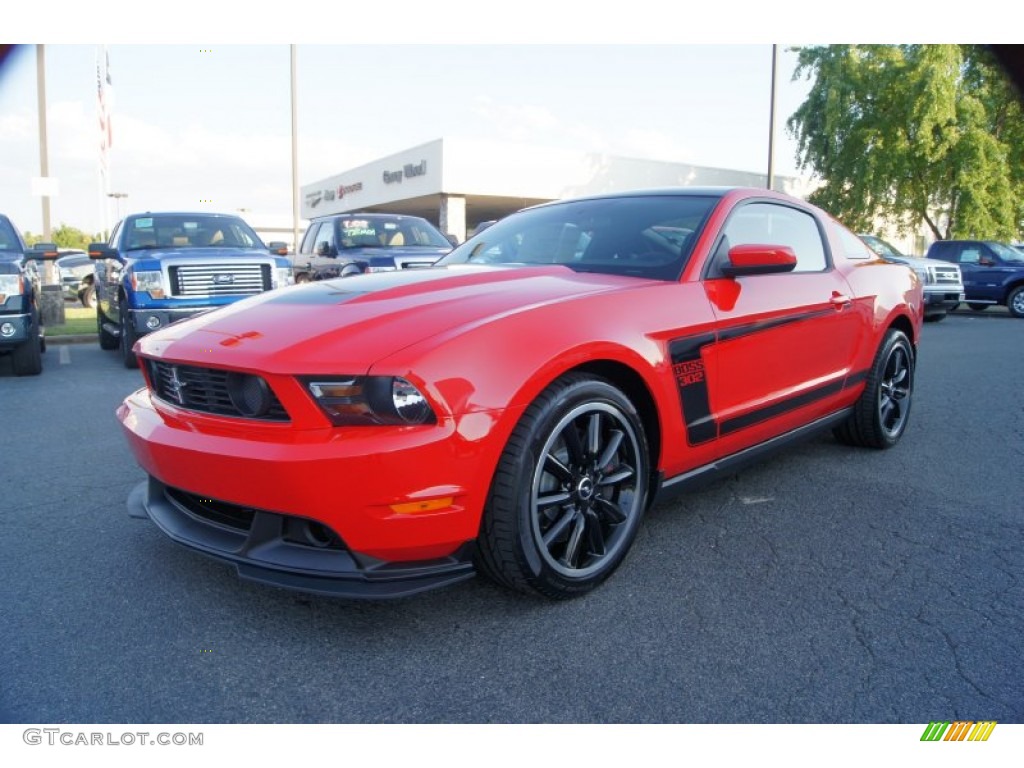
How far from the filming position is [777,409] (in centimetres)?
361

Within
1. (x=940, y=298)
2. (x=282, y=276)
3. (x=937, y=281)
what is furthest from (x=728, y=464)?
(x=937, y=281)

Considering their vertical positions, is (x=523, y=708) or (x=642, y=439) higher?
(x=642, y=439)

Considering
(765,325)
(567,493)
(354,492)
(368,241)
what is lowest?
(567,493)

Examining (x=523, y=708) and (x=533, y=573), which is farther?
(x=533, y=573)

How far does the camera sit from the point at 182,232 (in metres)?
9.40

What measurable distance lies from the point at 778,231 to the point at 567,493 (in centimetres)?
207

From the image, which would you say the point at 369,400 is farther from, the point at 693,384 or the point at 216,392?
the point at 693,384

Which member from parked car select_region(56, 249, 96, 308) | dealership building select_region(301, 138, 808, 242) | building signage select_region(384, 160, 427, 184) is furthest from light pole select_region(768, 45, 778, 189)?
parked car select_region(56, 249, 96, 308)

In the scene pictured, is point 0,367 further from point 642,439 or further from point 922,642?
point 922,642

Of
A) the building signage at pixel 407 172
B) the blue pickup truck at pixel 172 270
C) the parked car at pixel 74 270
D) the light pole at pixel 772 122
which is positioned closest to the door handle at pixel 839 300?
the blue pickup truck at pixel 172 270

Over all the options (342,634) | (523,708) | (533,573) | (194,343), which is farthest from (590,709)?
(194,343)

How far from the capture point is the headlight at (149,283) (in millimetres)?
8258

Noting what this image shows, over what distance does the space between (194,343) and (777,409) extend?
8.15 feet

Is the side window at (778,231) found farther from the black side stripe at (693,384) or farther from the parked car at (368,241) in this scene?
the parked car at (368,241)
